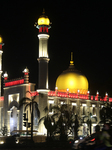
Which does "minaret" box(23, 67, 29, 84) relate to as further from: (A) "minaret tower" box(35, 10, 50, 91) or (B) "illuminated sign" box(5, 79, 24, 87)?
(A) "minaret tower" box(35, 10, 50, 91)

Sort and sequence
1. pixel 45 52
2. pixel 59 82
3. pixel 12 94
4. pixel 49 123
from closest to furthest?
pixel 49 123
pixel 45 52
pixel 12 94
pixel 59 82

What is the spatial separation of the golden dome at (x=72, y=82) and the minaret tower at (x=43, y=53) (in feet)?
33.9

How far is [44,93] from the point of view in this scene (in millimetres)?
60656

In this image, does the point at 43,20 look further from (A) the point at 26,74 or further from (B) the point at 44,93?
(B) the point at 44,93

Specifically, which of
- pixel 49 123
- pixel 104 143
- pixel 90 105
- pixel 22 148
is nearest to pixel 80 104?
pixel 90 105

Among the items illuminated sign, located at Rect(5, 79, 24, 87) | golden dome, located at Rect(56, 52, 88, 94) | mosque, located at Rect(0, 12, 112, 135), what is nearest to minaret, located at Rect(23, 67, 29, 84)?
mosque, located at Rect(0, 12, 112, 135)

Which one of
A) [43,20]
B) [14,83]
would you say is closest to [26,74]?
[14,83]

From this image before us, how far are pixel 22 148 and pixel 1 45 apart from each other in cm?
4300

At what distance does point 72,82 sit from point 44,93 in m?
12.1

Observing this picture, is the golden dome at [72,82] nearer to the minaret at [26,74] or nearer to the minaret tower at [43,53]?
the minaret at [26,74]

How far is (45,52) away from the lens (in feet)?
202

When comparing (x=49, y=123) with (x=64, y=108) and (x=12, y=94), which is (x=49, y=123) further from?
(x=12, y=94)

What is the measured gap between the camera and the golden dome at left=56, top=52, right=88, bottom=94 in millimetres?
71125

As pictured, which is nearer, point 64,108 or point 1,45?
point 64,108
